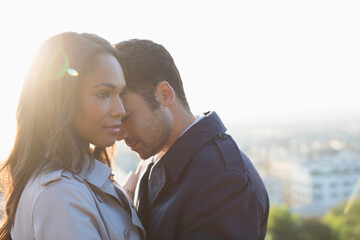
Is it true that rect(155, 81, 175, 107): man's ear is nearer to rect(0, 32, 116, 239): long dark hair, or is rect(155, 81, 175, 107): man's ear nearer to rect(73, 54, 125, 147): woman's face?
rect(73, 54, 125, 147): woman's face

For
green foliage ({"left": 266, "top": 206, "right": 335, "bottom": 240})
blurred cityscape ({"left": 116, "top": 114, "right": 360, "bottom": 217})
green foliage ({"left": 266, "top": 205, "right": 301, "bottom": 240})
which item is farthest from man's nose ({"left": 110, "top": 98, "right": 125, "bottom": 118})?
blurred cityscape ({"left": 116, "top": 114, "right": 360, "bottom": 217})

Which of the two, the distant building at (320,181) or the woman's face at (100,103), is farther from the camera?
the distant building at (320,181)

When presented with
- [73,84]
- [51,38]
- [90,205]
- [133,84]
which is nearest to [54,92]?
[73,84]

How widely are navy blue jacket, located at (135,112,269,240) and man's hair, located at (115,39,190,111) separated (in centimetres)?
25

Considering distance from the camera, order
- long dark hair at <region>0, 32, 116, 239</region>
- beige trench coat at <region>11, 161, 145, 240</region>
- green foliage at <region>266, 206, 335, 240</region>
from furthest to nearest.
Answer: green foliage at <region>266, 206, 335, 240</region> → long dark hair at <region>0, 32, 116, 239</region> → beige trench coat at <region>11, 161, 145, 240</region>

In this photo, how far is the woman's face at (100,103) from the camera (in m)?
1.30

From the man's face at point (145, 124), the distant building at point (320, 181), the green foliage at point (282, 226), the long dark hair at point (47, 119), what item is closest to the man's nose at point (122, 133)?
the man's face at point (145, 124)

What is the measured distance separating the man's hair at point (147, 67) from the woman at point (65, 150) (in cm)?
31

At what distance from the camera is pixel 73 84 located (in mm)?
1243

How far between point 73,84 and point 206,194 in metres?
0.56

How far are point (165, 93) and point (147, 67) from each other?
0.44ft

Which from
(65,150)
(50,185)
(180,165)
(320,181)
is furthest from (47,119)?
(320,181)

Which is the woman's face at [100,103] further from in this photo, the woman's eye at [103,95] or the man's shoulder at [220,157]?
the man's shoulder at [220,157]

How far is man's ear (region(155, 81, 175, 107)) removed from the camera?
69.1 inches
